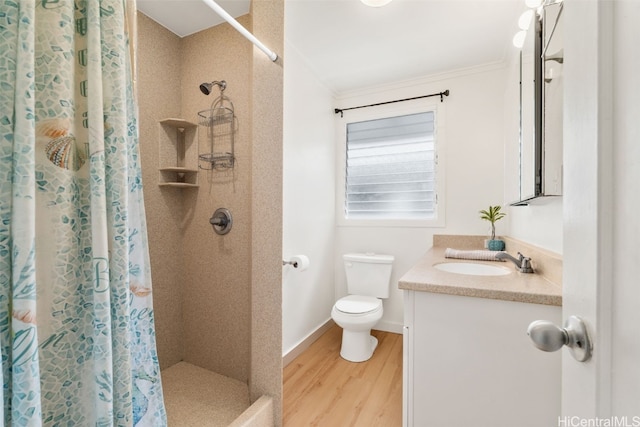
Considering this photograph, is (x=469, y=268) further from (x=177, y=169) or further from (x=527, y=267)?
(x=177, y=169)

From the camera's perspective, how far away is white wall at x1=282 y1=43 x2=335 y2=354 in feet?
7.11

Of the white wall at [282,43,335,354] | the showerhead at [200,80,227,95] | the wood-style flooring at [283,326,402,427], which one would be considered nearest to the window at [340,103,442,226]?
the white wall at [282,43,335,354]

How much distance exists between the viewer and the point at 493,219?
223cm

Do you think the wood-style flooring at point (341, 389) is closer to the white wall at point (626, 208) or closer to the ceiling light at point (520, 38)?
the white wall at point (626, 208)

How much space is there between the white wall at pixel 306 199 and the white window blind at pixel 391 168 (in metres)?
0.26

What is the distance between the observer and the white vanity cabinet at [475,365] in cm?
102

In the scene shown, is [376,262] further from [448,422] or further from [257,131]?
[257,131]

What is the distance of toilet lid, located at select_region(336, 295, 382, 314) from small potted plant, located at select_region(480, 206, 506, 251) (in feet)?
3.29

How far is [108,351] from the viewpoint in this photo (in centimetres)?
69

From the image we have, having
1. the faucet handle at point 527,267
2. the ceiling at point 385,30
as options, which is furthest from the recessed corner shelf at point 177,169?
the faucet handle at point 527,267

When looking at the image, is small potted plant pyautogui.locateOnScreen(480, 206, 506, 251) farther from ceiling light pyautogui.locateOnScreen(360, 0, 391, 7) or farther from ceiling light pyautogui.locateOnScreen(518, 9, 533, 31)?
ceiling light pyautogui.locateOnScreen(360, 0, 391, 7)

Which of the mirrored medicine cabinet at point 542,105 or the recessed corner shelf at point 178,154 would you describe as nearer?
the mirrored medicine cabinet at point 542,105

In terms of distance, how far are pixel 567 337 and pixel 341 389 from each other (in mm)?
1686

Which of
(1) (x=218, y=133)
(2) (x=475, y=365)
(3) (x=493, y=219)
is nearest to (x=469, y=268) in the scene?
(3) (x=493, y=219)
